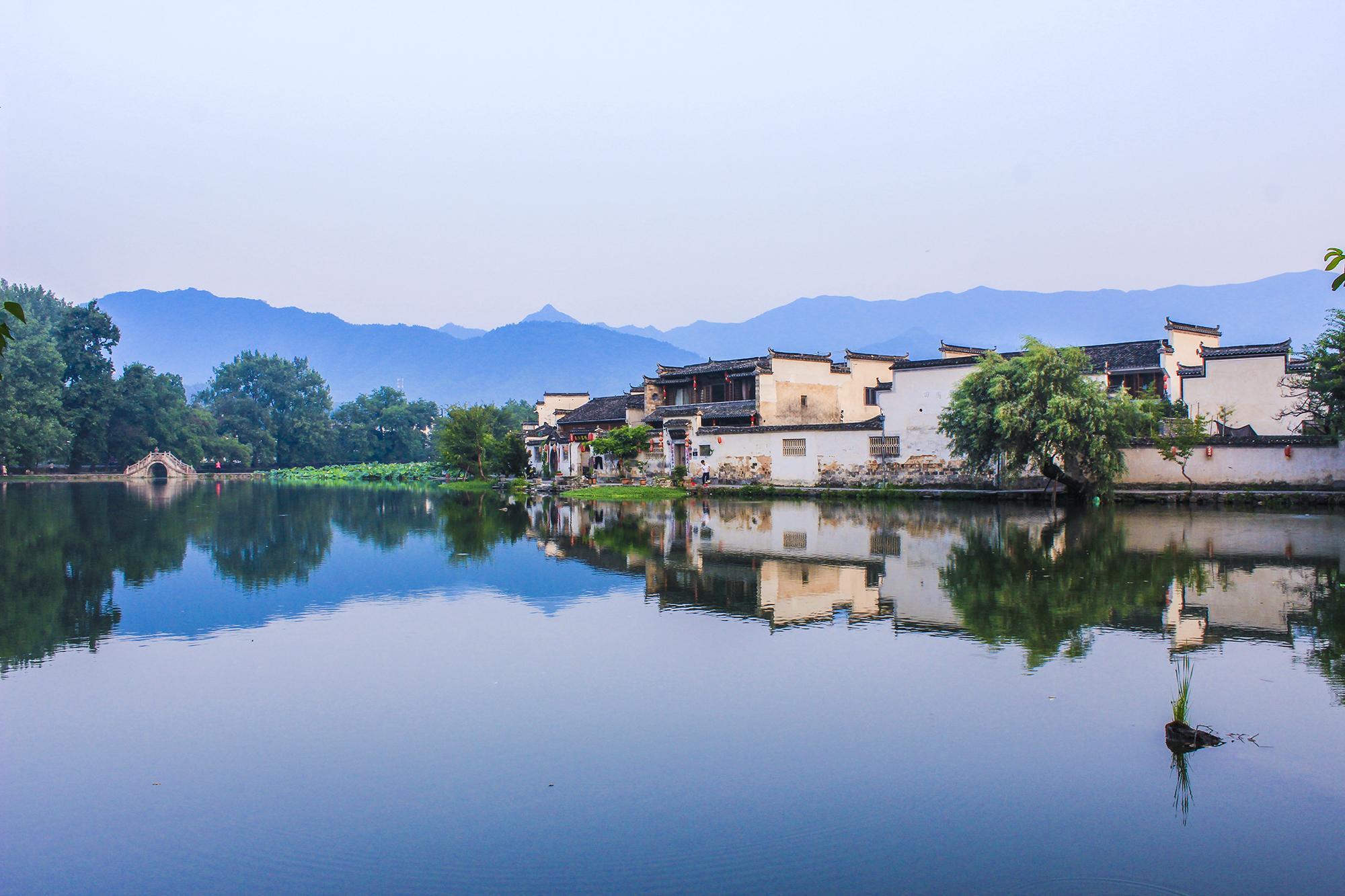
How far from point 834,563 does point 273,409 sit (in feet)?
273

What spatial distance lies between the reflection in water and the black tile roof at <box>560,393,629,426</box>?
50.7 feet

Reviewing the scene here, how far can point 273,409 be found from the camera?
89.4 meters

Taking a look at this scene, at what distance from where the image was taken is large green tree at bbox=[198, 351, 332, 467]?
85250 mm

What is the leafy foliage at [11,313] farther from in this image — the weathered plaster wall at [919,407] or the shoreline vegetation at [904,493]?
the weathered plaster wall at [919,407]

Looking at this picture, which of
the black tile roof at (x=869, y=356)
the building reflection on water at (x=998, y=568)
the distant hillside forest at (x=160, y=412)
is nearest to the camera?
the building reflection on water at (x=998, y=568)

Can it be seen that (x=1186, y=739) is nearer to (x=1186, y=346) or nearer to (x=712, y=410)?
(x=1186, y=346)

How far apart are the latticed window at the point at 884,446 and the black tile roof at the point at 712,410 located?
5.81m

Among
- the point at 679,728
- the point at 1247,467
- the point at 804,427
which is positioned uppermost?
the point at 804,427

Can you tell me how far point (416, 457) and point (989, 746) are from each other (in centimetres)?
8681

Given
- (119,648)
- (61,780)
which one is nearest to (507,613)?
(119,648)

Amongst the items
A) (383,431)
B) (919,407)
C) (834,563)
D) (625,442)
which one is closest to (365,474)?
(383,431)

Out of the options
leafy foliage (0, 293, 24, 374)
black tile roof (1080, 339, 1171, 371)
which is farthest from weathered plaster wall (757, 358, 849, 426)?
leafy foliage (0, 293, 24, 374)

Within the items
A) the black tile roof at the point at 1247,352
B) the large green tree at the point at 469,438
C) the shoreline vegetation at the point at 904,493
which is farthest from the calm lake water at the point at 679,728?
the large green tree at the point at 469,438

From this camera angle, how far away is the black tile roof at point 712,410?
39.1m
